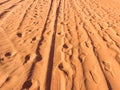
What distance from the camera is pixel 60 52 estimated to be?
4102 millimetres

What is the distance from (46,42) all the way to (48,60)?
93 centimetres

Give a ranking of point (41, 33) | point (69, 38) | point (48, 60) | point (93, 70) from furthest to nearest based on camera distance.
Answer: point (41, 33) < point (69, 38) < point (48, 60) < point (93, 70)

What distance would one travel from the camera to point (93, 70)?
341cm

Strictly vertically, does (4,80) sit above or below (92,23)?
above

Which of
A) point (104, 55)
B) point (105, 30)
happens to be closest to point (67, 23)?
point (105, 30)

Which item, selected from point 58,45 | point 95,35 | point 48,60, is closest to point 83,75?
point 48,60

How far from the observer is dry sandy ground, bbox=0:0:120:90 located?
3157mm

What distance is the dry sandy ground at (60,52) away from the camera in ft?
10.4

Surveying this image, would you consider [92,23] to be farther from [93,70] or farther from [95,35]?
[93,70]

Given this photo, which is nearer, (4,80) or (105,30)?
(4,80)

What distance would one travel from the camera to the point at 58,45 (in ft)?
14.6

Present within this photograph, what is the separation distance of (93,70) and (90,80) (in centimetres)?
31

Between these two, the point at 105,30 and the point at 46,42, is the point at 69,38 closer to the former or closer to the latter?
the point at 46,42

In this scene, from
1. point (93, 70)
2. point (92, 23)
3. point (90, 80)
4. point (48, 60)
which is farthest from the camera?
point (92, 23)
